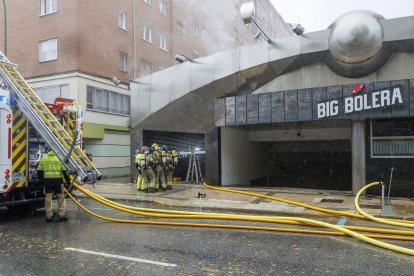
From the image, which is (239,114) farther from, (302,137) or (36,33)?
(36,33)

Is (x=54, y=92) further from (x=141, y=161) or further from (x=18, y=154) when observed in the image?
(x=18, y=154)

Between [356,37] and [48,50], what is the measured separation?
1537cm

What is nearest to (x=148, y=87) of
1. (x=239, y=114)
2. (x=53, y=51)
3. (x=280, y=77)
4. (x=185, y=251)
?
(x=239, y=114)

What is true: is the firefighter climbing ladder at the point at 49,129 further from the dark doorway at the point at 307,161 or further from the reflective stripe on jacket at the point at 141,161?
the dark doorway at the point at 307,161

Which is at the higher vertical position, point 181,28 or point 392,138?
point 181,28

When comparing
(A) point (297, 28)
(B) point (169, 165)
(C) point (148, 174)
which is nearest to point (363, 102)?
(A) point (297, 28)

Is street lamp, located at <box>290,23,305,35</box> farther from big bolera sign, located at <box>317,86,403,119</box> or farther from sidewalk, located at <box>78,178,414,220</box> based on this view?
sidewalk, located at <box>78,178,414,220</box>

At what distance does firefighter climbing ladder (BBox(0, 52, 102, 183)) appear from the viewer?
24.1ft

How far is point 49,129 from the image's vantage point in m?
7.44

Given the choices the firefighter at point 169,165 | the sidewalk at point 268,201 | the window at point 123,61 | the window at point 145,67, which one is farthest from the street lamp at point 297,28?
the window at point 145,67

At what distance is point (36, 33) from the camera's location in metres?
19.5

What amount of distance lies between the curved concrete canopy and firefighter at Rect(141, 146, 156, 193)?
128 inches

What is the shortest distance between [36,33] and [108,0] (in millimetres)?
4329

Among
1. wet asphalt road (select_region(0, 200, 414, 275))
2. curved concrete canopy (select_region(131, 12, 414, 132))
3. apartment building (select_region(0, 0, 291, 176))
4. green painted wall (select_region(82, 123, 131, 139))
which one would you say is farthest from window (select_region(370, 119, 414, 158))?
green painted wall (select_region(82, 123, 131, 139))
